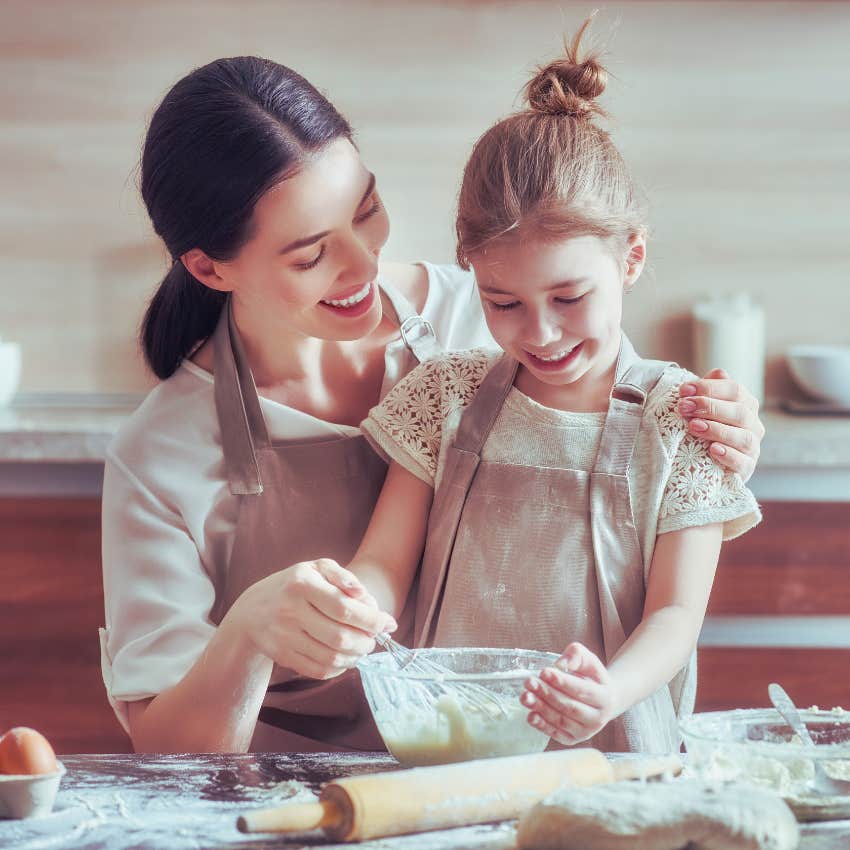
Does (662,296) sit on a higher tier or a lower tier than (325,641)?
higher

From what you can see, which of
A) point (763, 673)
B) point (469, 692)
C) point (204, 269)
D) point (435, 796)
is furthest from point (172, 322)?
point (763, 673)

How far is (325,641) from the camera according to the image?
109 cm

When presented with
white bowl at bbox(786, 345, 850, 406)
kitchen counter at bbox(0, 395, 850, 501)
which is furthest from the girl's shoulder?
white bowl at bbox(786, 345, 850, 406)

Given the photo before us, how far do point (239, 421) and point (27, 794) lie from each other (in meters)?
0.71

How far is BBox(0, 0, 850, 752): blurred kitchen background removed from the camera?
2.93 m

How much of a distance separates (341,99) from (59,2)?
73 cm

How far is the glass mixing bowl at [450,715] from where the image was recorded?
1.04 metres

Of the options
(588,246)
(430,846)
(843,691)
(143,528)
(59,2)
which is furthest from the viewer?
(59,2)

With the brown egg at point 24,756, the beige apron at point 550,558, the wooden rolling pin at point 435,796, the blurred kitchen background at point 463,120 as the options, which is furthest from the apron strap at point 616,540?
the blurred kitchen background at point 463,120

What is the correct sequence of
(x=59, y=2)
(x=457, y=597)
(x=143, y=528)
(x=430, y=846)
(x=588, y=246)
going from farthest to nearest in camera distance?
(x=59, y=2), (x=143, y=528), (x=457, y=597), (x=588, y=246), (x=430, y=846)

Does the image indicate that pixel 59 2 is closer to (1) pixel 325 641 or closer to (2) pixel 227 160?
(2) pixel 227 160

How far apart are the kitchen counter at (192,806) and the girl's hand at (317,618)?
9 centimetres

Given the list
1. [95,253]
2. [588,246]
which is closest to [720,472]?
[588,246]

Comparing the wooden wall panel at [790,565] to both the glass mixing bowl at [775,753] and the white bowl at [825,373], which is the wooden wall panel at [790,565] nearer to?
the white bowl at [825,373]
